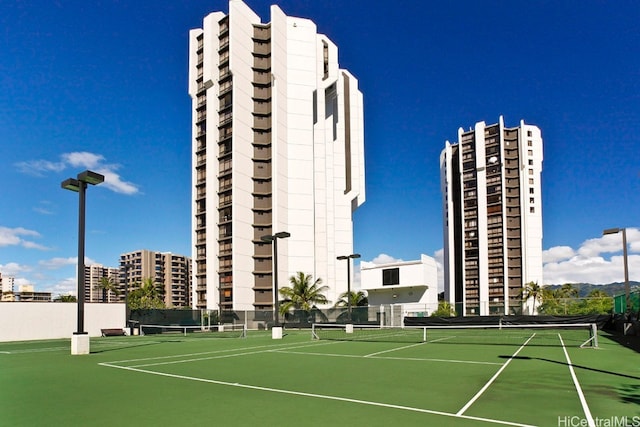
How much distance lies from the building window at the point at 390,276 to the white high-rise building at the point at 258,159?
22.3ft

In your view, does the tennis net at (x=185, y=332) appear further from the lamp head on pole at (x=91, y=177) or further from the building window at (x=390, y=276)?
the building window at (x=390, y=276)

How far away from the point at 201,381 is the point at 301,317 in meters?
46.6

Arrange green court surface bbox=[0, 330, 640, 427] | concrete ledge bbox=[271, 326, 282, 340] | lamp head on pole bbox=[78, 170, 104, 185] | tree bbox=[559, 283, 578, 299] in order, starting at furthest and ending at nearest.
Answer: tree bbox=[559, 283, 578, 299], concrete ledge bbox=[271, 326, 282, 340], lamp head on pole bbox=[78, 170, 104, 185], green court surface bbox=[0, 330, 640, 427]

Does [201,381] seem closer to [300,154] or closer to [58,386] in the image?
[58,386]

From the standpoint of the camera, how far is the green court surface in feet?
25.7

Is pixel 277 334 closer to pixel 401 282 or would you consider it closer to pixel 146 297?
pixel 401 282

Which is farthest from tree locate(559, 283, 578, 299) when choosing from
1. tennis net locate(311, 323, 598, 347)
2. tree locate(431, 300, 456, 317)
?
tennis net locate(311, 323, 598, 347)

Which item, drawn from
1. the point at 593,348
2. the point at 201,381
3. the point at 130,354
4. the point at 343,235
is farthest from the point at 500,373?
the point at 343,235

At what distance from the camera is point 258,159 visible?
77188mm

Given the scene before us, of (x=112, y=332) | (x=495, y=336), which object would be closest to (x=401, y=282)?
(x=495, y=336)

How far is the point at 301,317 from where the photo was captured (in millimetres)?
57906

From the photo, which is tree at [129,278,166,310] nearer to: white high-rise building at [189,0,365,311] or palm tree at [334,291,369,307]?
white high-rise building at [189,0,365,311]

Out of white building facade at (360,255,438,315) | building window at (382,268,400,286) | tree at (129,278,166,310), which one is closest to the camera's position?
white building facade at (360,255,438,315)

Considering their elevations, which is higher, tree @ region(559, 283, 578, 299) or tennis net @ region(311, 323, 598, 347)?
tennis net @ region(311, 323, 598, 347)
